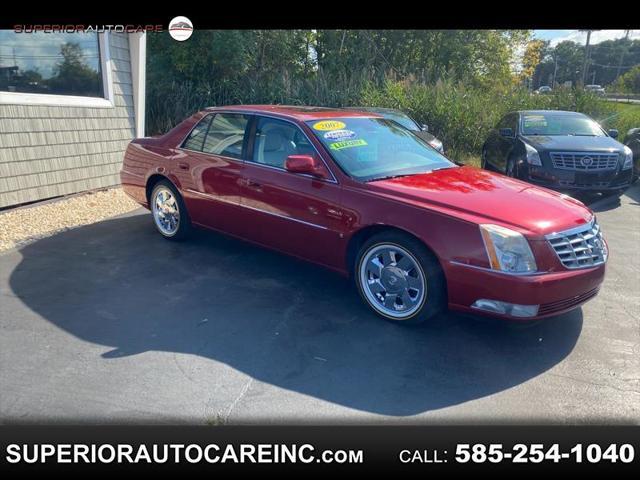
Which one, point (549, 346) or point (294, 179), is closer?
point (549, 346)

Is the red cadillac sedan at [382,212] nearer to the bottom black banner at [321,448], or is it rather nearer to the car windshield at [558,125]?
the bottom black banner at [321,448]

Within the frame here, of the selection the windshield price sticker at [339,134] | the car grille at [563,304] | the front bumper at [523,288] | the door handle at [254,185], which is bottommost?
the car grille at [563,304]

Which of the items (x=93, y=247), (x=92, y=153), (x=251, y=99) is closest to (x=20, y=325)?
(x=93, y=247)

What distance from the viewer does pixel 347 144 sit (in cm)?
444

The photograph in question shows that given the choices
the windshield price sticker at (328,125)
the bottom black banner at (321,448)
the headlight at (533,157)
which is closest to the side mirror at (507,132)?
the headlight at (533,157)

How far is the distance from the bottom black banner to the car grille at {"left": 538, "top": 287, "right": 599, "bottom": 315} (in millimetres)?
831

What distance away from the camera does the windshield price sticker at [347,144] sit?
4.35 meters

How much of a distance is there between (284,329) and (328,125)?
1.89 meters

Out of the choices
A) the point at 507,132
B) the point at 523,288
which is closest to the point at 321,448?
the point at 523,288

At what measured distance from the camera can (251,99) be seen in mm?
14523

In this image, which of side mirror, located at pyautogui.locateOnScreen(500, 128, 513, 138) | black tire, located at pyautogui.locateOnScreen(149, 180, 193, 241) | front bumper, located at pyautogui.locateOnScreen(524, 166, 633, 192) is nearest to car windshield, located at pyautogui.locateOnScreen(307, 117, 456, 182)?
black tire, located at pyautogui.locateOnScreen(149, 180, 193, 241)

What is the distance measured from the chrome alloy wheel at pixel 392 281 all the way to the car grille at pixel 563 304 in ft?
2.57

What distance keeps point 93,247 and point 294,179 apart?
2.69 m

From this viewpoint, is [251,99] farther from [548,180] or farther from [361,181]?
[361,181]
